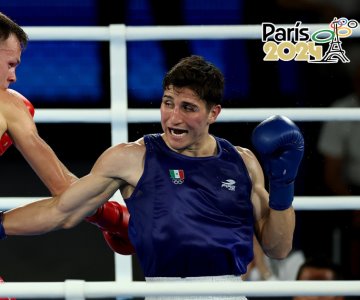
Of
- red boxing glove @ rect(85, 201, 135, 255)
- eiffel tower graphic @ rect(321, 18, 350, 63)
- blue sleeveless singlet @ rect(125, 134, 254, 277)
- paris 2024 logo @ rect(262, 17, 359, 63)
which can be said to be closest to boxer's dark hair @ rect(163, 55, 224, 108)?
blue sleeveless singlet @ rect(125, 134, 254, 277)

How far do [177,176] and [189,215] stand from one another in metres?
0.11

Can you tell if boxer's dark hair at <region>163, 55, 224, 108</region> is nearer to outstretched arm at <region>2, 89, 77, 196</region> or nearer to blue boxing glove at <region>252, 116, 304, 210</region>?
blue boxing glove at <region>252, 116, 304, 210</region>

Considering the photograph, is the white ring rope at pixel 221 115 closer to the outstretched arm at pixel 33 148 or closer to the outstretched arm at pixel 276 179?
the outstretched arm at pixel 33 148

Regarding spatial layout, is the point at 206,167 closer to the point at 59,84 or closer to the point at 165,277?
the point at 165,277

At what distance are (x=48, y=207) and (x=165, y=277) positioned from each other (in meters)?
0.36

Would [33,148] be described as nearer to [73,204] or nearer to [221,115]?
[73,204]

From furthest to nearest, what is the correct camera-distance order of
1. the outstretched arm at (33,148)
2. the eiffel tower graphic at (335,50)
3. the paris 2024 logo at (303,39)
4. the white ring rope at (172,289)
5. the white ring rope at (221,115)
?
the eiffel tower graphic at (335,50)
the paris 2024 logo at (303,39)
the white ring rope at (221,115)
the outstretched arm at (33,148)
the white ring rope at (172,289)

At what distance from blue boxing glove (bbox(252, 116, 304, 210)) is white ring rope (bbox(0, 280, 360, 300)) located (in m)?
0.50

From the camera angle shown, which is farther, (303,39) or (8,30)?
(303,39)

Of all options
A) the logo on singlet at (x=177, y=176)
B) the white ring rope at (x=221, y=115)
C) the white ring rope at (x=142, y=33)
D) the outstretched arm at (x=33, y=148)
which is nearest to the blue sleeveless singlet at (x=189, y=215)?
the logo on singlet at (x=177, y=176)

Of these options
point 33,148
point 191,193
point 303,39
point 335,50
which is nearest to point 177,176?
point 191,193

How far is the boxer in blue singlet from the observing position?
2133 mm

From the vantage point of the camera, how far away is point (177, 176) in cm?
220

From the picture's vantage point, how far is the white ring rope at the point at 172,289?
5.39 feet
